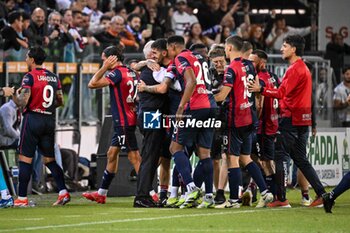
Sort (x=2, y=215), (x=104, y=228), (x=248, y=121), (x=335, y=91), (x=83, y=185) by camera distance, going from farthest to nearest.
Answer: (x=335, y=91)
(x=83, y=185)
(x=248, y=121)
(x=2, y=215)
(x=104, y=228)

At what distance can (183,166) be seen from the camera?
15898 millimetres

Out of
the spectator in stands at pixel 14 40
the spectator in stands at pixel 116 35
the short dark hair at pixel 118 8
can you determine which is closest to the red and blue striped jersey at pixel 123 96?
the spectator in stands at pixel 14 40

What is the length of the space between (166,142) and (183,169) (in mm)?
1343

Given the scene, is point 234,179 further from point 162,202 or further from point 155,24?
point 155,24

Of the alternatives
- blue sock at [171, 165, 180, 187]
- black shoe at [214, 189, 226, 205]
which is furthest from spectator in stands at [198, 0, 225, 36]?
black shoe at [214, 189, 226, 205]

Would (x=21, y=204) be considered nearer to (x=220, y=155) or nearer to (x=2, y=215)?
(x=2, y=215)

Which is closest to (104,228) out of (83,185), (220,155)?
(220,155)

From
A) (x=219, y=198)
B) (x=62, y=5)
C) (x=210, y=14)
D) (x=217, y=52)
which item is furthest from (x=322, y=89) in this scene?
(x=219, y=198)

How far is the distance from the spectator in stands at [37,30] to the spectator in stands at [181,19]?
5.57 meters

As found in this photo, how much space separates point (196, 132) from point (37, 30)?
25.5ft

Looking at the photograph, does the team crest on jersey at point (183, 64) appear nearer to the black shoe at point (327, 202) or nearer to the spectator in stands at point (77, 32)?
the black shoe at point (327, 202)

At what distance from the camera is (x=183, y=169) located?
626 inches

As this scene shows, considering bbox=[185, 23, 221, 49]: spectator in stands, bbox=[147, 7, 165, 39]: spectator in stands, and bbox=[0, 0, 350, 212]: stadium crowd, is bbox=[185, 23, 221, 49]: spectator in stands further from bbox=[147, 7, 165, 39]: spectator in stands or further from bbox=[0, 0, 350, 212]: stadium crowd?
bbox=[0, 0, 350, 212]: stadium crowd

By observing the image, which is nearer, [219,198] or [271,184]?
[219,198]
